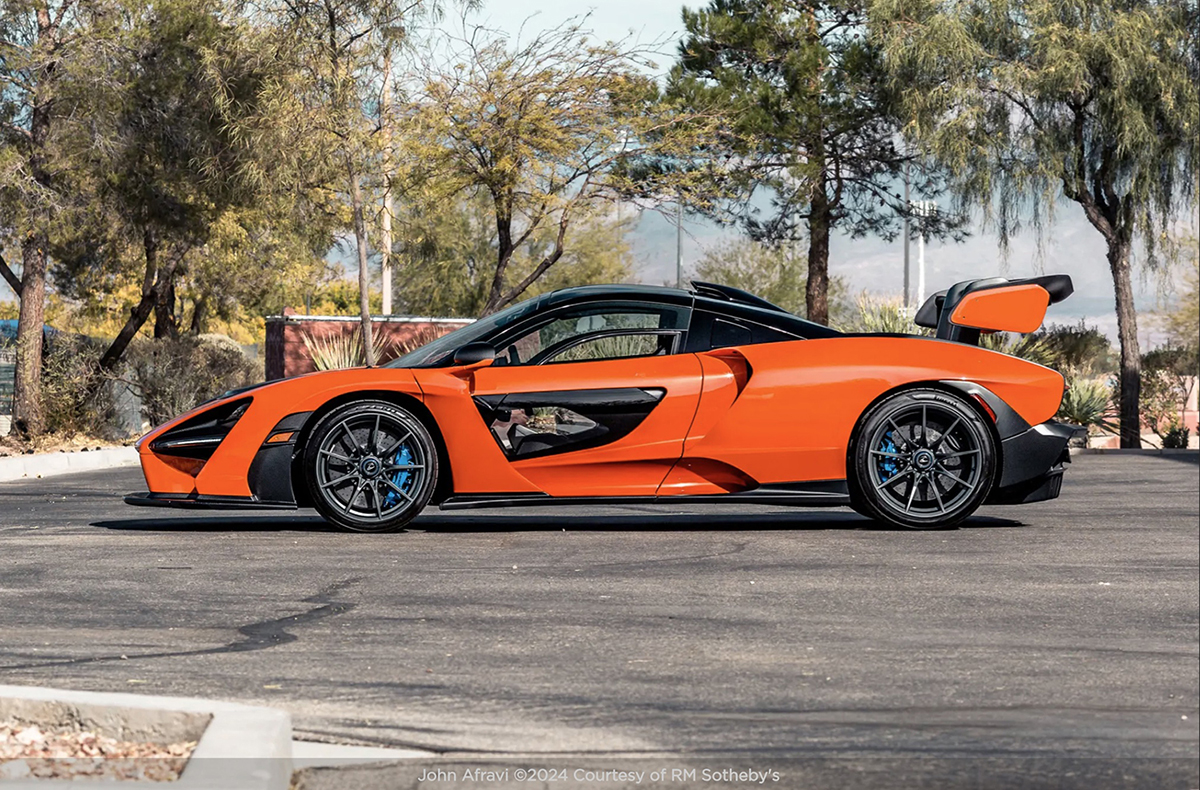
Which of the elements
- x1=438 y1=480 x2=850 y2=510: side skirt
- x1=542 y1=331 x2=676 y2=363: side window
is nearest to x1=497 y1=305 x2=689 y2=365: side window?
x1=542 y1=331 x2=676 y2=363: side window

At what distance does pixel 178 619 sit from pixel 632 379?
3.09 meters

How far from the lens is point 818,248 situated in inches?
1350

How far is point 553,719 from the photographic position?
4.23 m

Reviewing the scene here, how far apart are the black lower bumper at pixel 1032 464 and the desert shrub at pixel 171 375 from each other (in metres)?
15.9

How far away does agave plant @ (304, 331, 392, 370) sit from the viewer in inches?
851

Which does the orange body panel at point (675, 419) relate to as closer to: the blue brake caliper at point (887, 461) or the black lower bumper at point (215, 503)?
the black lower bumper at point (215, 503)

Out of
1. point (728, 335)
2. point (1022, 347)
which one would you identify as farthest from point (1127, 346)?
point (728, 335)

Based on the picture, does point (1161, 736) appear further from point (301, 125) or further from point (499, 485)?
point (301, 125)

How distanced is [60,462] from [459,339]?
348 inches

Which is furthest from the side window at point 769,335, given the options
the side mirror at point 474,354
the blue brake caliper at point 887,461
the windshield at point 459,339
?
the side mirror at point 474,354

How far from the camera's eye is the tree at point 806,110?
32.0 m

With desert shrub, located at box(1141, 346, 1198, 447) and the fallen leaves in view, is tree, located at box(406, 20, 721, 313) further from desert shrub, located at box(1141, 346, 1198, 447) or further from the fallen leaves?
the fallen leaves

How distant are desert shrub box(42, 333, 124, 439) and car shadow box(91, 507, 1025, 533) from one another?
11.0 metres

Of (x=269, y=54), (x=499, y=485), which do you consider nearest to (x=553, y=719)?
(x=499, y=485)
